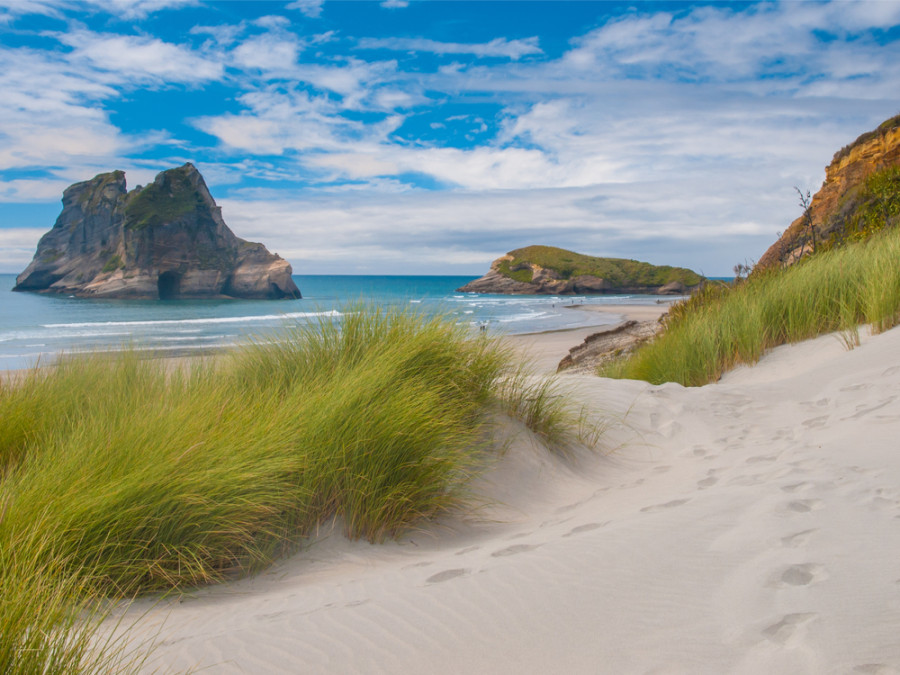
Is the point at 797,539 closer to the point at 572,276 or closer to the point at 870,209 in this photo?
the point at 870,209

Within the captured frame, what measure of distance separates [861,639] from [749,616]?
307 millimetres

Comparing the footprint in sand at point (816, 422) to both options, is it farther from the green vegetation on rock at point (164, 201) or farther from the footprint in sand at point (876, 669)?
the green vegetation on rock at point (164, 201)

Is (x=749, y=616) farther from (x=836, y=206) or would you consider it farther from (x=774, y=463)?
(x=836, y=206)

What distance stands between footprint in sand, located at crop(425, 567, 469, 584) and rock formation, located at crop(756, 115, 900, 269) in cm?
1358

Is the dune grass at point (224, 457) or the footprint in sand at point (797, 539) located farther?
the dune grass at point (224, 457)

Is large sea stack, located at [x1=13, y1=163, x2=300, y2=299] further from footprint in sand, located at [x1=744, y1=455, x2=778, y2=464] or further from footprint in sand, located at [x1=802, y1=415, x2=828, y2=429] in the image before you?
footprint in sand, located at [x1=744, y1=455, x2=778, y2=464]

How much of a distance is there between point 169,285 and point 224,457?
7512 cm

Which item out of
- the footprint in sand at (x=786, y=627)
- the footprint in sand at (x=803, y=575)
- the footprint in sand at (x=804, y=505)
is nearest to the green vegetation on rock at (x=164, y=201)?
the footprint in sand at (x=804, y=505)

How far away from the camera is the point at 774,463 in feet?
12.5

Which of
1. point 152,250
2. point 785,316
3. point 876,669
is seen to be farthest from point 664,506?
point 152,250

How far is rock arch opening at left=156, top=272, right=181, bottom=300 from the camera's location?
68.7 metres

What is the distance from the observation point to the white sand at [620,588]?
1.84 metres

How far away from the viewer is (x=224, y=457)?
3109 millimetres

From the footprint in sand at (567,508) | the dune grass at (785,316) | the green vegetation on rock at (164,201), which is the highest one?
the green vegetation on rock at (164,201)
